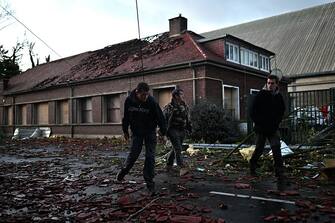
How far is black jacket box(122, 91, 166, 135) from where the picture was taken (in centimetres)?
655

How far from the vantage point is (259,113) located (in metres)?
7.54

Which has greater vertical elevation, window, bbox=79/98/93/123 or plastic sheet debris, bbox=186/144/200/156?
window, bbox=79/98/93/123

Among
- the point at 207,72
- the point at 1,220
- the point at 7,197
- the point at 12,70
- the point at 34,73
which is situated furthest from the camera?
the point at 12,70

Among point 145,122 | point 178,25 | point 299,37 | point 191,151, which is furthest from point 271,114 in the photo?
point 299,37

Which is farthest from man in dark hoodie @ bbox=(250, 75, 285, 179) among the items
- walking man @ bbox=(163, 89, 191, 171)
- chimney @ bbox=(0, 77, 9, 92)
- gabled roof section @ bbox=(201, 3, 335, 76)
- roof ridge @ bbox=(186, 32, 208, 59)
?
chimney @ bbox=(0, 77, 9, 92)

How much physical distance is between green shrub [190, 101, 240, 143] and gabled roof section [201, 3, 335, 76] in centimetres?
1531

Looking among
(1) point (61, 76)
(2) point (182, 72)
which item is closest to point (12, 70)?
(1) point (61, 76)

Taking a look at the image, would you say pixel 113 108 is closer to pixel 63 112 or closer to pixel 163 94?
pixel 163 94

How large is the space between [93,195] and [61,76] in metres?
26.1

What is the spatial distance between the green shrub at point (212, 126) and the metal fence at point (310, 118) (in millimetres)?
3050

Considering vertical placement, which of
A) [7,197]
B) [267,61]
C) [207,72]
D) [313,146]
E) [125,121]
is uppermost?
[267,61]

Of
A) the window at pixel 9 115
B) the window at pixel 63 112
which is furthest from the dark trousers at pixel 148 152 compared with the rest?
the window at pixel 9 115

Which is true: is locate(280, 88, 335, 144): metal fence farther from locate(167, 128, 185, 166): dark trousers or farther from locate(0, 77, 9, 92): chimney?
locate(0, 77, 9, 92): chimney

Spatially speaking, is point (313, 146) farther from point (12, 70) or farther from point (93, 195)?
point (12, 70)
